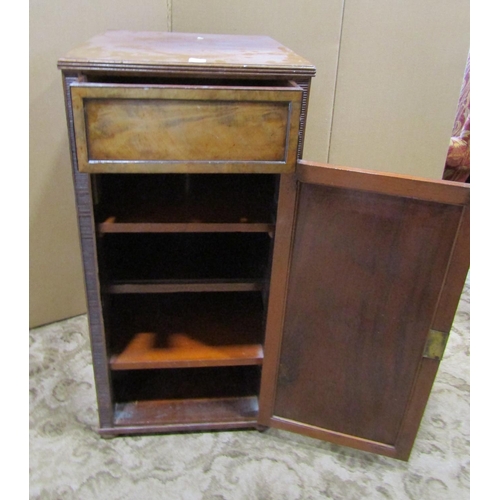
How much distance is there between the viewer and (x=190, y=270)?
957 millimetres

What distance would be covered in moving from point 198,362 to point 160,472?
23 cm

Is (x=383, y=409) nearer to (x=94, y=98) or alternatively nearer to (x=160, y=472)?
(x=160, y=472)

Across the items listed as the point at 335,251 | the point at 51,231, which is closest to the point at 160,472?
the point at 335,251

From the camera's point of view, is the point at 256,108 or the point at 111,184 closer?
the point at 256,108

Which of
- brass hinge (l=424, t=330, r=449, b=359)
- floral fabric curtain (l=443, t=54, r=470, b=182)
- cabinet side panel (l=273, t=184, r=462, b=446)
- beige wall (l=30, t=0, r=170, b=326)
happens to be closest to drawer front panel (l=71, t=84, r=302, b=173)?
cabinet side panel (l=273, t=184, r=462, b=446)

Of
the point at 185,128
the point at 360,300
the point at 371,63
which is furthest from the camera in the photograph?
the point at 371,63

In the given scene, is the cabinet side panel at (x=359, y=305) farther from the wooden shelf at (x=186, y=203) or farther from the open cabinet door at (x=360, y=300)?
the wooden shelf at (x=186, y=203)

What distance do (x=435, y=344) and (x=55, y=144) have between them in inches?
37.7

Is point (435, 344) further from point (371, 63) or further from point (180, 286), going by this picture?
point (371, 63)

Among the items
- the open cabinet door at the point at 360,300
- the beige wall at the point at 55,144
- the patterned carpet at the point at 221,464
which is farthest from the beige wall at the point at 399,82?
the patterned carpet at the point at 221,464

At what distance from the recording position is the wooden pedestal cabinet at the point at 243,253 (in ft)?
2.28

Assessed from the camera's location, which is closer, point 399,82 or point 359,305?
point 359,305

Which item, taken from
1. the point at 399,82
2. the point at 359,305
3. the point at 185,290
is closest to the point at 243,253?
the point at 185,290

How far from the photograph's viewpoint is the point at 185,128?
70 cm
